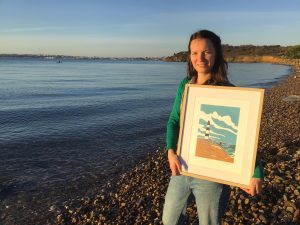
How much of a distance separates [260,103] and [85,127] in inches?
685

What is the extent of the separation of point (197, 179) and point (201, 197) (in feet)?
0.71

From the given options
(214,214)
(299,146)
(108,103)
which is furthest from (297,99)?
(214,214)

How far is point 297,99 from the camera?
84.0 ft

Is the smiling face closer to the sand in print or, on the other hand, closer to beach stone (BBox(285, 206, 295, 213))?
the sand in print

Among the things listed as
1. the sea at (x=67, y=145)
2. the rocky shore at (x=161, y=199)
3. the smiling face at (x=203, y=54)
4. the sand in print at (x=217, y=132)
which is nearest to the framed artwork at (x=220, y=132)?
the sand in print at (x=217, y=132)

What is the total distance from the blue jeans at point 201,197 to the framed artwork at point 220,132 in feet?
0.50

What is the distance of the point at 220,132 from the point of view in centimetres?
364

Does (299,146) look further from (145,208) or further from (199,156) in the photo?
(199,156)

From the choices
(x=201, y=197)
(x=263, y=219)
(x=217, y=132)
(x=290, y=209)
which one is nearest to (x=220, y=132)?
(x=217, y=132)

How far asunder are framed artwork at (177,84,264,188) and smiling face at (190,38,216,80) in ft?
0.83

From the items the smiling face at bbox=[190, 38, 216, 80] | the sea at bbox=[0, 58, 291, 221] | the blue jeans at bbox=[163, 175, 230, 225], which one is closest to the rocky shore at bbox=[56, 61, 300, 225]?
the sea at bbox=[0, 58, 291, 221]

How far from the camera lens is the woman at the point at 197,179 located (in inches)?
146

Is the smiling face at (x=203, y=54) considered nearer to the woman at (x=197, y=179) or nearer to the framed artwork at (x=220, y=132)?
the woman at (x=197, y=179)

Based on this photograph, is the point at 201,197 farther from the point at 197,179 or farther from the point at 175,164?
the point at 175,164
